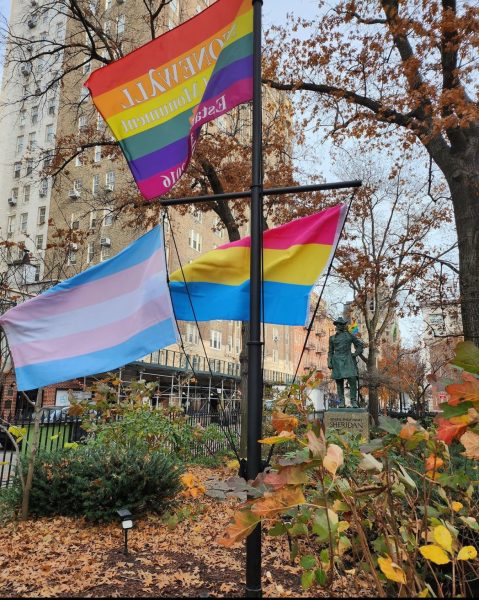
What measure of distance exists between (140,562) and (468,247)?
8.48 metres

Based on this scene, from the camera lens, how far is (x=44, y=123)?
39656mm

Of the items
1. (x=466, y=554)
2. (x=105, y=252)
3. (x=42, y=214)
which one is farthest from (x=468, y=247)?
(x=42, y=214)

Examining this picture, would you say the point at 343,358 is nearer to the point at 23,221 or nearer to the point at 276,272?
the point at 276,272

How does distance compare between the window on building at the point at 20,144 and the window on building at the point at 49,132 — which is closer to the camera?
the window on building at the point at 49,132

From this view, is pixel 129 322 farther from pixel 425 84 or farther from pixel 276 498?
pixel 425 84

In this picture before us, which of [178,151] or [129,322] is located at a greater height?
[178,151]

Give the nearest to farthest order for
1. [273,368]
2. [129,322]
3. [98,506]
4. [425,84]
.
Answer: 1. [129,322]
2. [98,506]
3. [425,84]
4. [273,368]

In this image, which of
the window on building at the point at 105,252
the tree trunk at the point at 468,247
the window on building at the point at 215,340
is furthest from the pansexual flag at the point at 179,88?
the window on building at the point at 215,340

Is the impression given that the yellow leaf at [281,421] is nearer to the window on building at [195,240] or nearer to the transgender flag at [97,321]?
the transgender flag at [97,321]

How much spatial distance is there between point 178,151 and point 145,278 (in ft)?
3.35

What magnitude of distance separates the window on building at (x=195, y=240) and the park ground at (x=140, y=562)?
33.9 m

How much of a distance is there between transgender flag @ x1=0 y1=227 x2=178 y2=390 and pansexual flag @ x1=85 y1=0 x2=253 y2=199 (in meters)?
0.61

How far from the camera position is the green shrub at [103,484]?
576cm

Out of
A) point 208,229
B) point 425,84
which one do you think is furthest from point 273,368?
point 425,84
